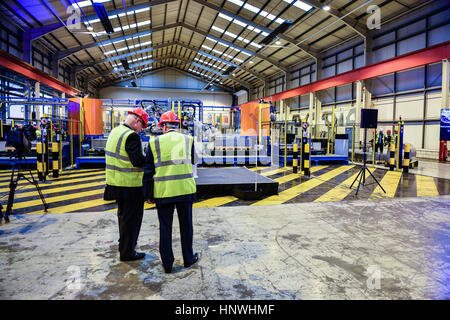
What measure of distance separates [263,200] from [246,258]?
3.05 m

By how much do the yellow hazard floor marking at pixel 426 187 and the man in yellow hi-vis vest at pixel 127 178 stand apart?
665cm

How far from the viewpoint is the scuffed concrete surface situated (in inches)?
96.0

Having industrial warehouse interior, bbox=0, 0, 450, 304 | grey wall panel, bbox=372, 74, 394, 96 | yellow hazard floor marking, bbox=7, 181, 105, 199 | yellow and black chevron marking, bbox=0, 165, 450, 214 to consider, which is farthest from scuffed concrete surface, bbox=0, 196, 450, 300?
grey wall panel, bbox=372, 74, 394, 96

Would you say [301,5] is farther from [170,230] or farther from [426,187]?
[170,230]

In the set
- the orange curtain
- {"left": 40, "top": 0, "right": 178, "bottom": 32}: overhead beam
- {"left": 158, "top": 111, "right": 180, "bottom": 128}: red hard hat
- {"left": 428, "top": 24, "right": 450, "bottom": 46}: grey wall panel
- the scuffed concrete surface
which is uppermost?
{"left": 40, "top": 0, "right": 178, "bottom": 32}: overhead beam

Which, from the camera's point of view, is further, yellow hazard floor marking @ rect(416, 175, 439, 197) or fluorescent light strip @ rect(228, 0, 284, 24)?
fluorescent light strip @ rect(228, 0, 284, 24)

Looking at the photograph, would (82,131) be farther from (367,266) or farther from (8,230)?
(367,266)

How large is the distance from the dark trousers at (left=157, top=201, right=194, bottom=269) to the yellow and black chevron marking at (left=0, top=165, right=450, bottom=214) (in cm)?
261

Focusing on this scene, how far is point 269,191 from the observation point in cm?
648

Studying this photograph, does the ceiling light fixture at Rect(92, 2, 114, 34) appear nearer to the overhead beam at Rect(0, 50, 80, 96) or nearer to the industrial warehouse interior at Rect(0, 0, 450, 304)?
the industrial warehouse interior at Rect(0, 0, 450, 304)

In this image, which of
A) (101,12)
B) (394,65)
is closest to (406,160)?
(394,65)

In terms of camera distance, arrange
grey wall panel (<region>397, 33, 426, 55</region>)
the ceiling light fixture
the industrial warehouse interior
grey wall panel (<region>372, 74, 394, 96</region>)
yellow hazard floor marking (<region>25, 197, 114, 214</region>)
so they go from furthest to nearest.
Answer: grey wall panel (<region>372, 74, 394, 96</region>) < grey wall panel (<region>397, 33, 426, 55</region>) < the ceiling light fixture < yellow hazard floor marking (<region>25, 197, 114, 214</region>) < the industrial warehouse interior

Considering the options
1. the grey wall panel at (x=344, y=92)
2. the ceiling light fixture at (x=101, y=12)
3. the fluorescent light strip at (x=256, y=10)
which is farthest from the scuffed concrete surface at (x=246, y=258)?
the grey wall panel at (x=344, y=92)

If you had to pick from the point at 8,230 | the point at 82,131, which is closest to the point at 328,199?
the point at 8,230
